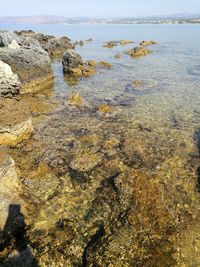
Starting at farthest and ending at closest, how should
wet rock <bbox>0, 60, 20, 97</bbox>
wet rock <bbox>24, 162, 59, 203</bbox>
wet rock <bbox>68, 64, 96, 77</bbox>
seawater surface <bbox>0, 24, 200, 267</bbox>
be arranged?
wet rock <bbox>68, 64, 96, 77</bbox>
wet rock <bbox>0, 60, 20, 97</bbox>
wet rock <bbox>24, 162, 59, 203</bbox>
seawater surface <bbox>0, 24, 200, 267</bbox>

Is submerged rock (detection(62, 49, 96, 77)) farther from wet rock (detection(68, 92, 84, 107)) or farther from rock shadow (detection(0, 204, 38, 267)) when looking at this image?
rock shadow (detection(0, 204, 38, 267))

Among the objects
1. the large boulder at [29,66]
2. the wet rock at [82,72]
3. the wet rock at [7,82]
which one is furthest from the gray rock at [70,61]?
the wet rock at [7,82]

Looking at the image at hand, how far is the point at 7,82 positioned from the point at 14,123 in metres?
6.68

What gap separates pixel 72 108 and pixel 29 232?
11.4 metres

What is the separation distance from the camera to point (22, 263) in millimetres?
7016

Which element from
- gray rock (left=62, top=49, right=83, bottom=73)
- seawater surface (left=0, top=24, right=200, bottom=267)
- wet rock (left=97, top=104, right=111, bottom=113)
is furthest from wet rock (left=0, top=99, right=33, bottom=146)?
gray rock (left=62, top=49, right=83, bottom=73)

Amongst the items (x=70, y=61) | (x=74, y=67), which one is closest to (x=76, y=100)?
(x=74, y=67)

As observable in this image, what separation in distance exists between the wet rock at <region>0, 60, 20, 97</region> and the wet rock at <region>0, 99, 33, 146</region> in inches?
185

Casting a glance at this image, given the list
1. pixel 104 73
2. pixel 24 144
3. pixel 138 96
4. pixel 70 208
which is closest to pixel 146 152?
pixel 70 208

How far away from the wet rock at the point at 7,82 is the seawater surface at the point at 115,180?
1855mm

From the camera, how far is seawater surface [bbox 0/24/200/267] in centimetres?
755

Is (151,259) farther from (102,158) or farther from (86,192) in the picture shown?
(102,158)

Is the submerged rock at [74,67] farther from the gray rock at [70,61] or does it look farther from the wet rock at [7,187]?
the wet rock at [7,187]

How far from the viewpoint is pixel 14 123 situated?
13.2m
